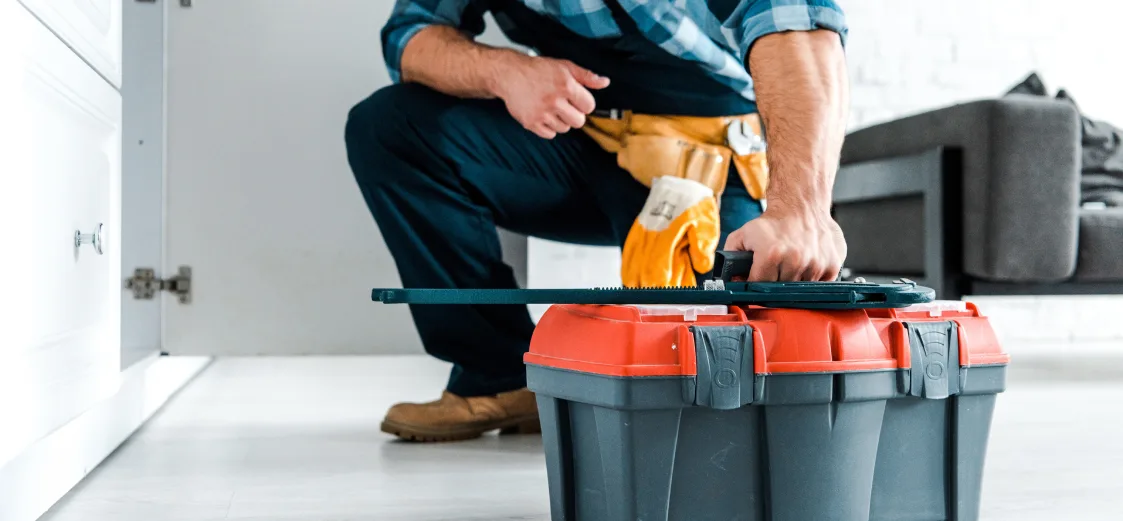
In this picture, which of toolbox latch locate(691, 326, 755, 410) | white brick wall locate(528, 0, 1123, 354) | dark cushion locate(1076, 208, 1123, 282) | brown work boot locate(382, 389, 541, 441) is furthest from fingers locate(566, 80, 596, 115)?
white brick wall locate(528, 0, 1123, 354)

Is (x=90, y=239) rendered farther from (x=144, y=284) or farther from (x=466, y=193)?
(x=144, y=284)

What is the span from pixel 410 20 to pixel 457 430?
1.91 feet

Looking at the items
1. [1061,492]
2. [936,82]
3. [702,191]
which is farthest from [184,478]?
[936,82]

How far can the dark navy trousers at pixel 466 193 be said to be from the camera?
4.22ft

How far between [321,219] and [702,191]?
1.48 metres

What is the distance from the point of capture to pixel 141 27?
6.78 feet

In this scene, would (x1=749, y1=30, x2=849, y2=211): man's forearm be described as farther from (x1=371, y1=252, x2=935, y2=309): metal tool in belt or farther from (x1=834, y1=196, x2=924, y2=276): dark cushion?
(x1=834, y1=196, x2=924, y2=276): dark cushion

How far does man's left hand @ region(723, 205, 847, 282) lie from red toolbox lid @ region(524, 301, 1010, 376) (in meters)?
0.11

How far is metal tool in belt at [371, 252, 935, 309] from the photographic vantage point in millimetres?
662

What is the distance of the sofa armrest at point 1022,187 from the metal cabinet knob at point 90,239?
1.65 metres

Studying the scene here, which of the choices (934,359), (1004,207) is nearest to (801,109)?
(934,359)

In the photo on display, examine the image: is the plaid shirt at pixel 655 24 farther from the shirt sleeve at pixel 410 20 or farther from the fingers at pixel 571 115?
the fingers at pixel 571 115

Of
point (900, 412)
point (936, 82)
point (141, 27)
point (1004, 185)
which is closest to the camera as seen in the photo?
point (900, 412)

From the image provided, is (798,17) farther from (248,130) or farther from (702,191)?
(248,130)
